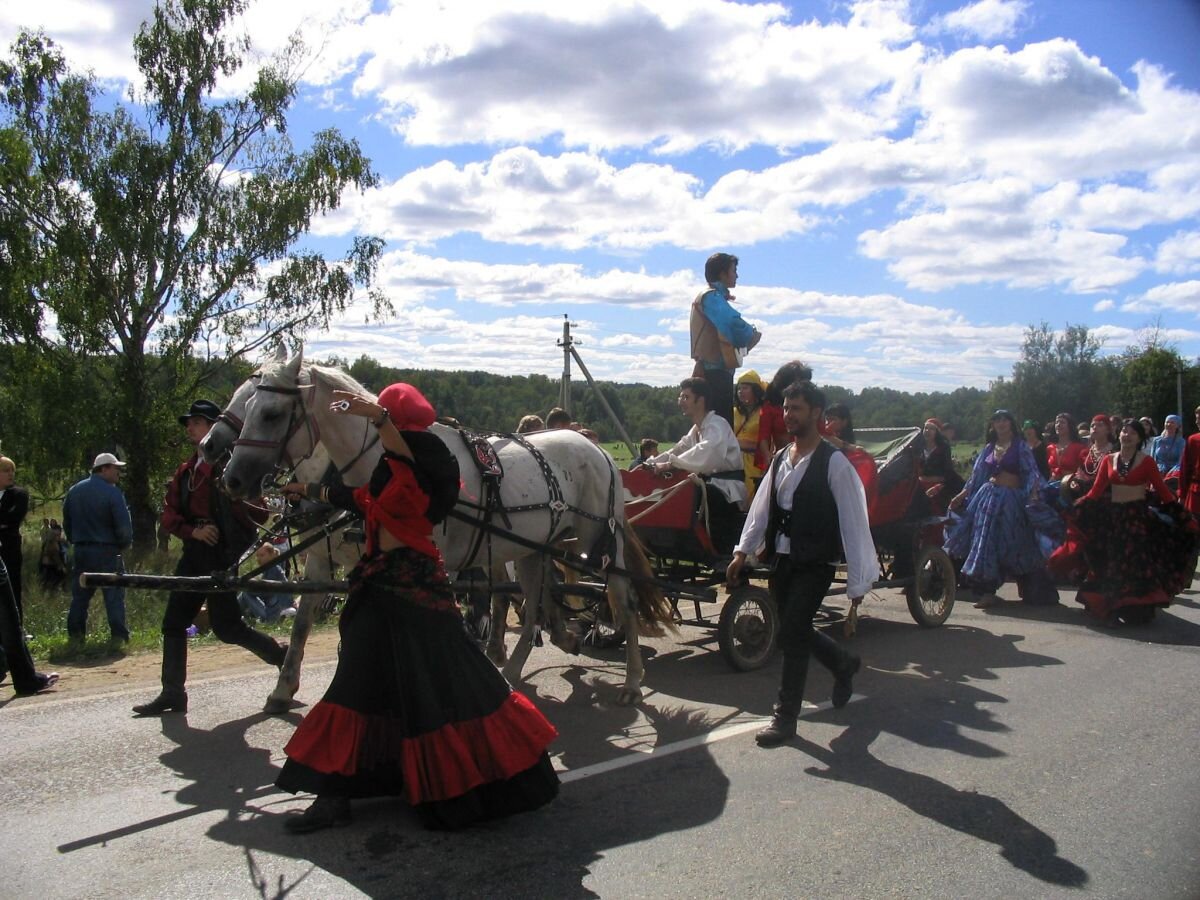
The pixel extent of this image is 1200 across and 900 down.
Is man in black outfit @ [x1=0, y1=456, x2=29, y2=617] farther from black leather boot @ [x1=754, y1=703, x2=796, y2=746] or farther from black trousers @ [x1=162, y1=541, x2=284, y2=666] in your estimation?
black leather boot @ [x1=754, y1=703, x2=796, y2=746]

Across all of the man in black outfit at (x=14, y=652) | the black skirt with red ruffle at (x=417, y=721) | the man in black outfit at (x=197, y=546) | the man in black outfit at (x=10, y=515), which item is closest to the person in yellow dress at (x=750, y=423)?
the man in black outfit at (x=197, y=546)

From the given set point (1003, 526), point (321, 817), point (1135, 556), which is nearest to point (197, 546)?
point (321, 817)

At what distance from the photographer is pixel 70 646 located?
9.52 m

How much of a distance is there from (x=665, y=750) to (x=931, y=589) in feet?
16.8

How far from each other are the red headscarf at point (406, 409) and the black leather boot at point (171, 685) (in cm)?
319

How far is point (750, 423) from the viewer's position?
920 centimetres

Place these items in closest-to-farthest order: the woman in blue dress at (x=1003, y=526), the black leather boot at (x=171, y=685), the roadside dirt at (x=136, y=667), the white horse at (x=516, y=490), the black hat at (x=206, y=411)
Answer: the white horse at (x=516, y=490) → the black leather boot at (x=171, y=685) → the black hat at (x=206, y=411) → the roadside dirt at (x=136, y=667) → the woman in blue dress at (x=1003, y=526)

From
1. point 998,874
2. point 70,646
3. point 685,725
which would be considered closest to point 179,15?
point 70,646

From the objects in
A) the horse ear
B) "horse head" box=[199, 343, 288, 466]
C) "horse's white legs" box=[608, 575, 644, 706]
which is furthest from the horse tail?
"horse head" box=[199, 343, 288, 466]

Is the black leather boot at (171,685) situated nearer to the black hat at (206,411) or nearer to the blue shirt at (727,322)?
the black hat at (206,411)

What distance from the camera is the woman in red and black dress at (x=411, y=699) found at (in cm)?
453

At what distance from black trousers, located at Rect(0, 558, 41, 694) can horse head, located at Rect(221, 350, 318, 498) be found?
115 inches

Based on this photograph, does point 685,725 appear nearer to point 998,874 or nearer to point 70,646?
point 998,874

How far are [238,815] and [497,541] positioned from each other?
2.46 meters
